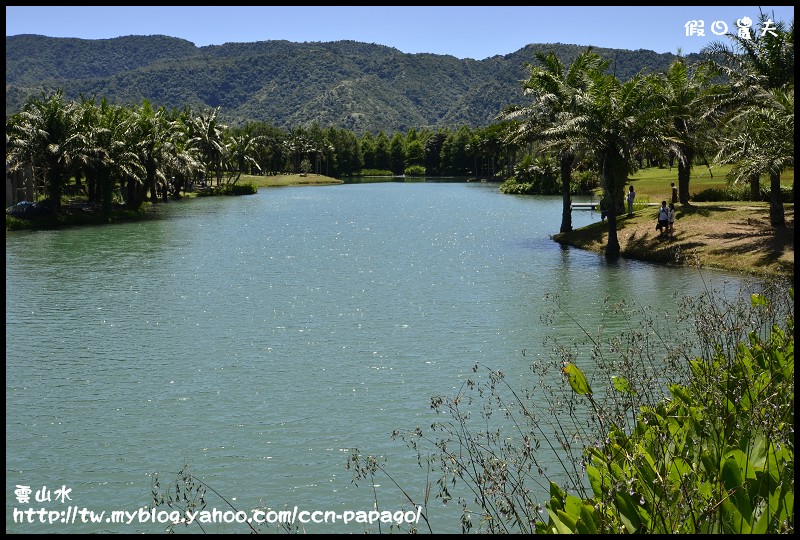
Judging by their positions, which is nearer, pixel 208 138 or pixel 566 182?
pixel 566 182

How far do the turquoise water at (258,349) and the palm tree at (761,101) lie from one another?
4.57 m

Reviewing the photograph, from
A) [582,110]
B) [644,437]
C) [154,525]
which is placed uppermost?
[582,110]

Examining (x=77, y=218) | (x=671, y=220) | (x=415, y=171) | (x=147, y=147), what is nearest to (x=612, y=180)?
(x=671, y=220)

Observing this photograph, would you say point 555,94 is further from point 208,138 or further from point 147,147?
point 208,138

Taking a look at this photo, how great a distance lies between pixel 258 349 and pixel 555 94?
23.0 metres

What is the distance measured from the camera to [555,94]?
1484 inches

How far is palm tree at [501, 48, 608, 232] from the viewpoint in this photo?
119 feet

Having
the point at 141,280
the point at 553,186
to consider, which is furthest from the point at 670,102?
the point at 553,186

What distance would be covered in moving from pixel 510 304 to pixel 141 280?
13897 mm

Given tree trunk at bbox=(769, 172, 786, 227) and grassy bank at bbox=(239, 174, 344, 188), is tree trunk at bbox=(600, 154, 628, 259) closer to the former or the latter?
tree trunk at bbox=(769, 172, 786, 227)

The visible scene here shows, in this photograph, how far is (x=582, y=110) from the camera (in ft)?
109

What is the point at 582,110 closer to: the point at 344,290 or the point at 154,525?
the point at 344,290

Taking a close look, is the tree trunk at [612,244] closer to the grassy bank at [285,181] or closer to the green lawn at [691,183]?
the green lawn at [691,183]

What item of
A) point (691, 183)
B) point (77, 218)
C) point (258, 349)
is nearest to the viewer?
point (258, 349)
